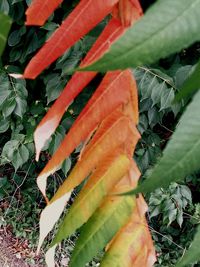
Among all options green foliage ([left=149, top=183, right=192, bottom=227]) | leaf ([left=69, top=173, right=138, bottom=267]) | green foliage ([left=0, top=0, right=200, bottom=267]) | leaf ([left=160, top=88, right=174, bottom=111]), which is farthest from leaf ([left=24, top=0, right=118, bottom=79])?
green foliage ([left=149, top=183, right=192, bottom=227])

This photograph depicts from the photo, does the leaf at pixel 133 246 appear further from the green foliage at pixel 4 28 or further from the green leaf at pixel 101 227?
the green foliage at pixel 4 28

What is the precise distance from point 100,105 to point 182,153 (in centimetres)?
16

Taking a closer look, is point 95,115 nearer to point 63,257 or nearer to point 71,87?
point 71,87

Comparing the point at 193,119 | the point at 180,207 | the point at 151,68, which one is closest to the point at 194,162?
the point at 193,119

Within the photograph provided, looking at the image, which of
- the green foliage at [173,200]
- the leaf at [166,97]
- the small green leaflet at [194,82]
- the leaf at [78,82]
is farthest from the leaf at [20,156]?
the small green leaflet at [194,82]

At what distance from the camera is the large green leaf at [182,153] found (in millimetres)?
290

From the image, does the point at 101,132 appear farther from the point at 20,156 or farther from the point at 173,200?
the point at 173,200

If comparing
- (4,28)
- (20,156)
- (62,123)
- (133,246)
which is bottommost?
(20,156)

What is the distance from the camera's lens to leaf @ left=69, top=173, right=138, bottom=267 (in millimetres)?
415

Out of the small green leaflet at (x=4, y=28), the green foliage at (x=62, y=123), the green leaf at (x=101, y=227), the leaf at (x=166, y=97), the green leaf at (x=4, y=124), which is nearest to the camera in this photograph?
the small green leaflet at (x=4, y=28)

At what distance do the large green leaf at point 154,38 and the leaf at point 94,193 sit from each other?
15cm

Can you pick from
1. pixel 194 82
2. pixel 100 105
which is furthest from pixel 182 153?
pixel 100 105

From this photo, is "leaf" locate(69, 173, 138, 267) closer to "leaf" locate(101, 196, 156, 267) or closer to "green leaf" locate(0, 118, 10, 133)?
"leaf" locate(101, 196, 156, 267)

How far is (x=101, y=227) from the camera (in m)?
0.42
